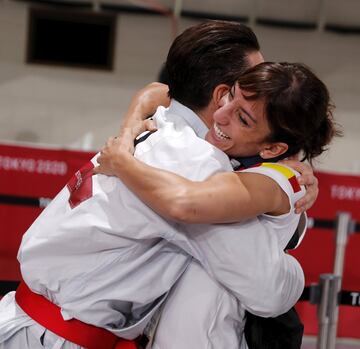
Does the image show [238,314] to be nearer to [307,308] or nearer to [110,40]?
[307,308]

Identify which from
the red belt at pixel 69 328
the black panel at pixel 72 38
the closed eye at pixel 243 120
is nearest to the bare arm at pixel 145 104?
the closed eye at pixel 243 120

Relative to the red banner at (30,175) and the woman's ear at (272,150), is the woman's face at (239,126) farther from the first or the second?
the red banner at (30,175)

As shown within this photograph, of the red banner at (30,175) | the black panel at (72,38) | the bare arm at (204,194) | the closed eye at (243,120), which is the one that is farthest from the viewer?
the black panel at (72,38)

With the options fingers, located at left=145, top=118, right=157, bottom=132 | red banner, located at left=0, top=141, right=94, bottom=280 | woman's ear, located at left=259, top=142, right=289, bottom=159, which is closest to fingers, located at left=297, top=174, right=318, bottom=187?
woman's ear, located at left=259, top=142, right=289, bottom=159

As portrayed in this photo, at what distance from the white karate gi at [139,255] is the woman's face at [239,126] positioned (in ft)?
0.19

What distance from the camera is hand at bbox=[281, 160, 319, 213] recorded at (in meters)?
1.71

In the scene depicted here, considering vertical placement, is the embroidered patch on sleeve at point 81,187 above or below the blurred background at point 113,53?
above

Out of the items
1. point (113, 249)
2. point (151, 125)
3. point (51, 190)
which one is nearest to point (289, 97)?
point (151, 125)

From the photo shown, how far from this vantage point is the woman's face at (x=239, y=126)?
5.22 feet

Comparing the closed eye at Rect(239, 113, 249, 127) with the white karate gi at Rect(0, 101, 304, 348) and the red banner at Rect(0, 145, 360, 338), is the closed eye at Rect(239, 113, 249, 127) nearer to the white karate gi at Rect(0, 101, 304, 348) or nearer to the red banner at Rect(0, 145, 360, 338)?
the white karate gi at Rect(0, 101, 304, 348)

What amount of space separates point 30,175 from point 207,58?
3.01 m

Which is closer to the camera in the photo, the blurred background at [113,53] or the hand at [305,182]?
the hand at [305,182]

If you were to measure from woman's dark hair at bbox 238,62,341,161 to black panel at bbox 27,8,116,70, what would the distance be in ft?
30.3

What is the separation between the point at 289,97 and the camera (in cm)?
155
